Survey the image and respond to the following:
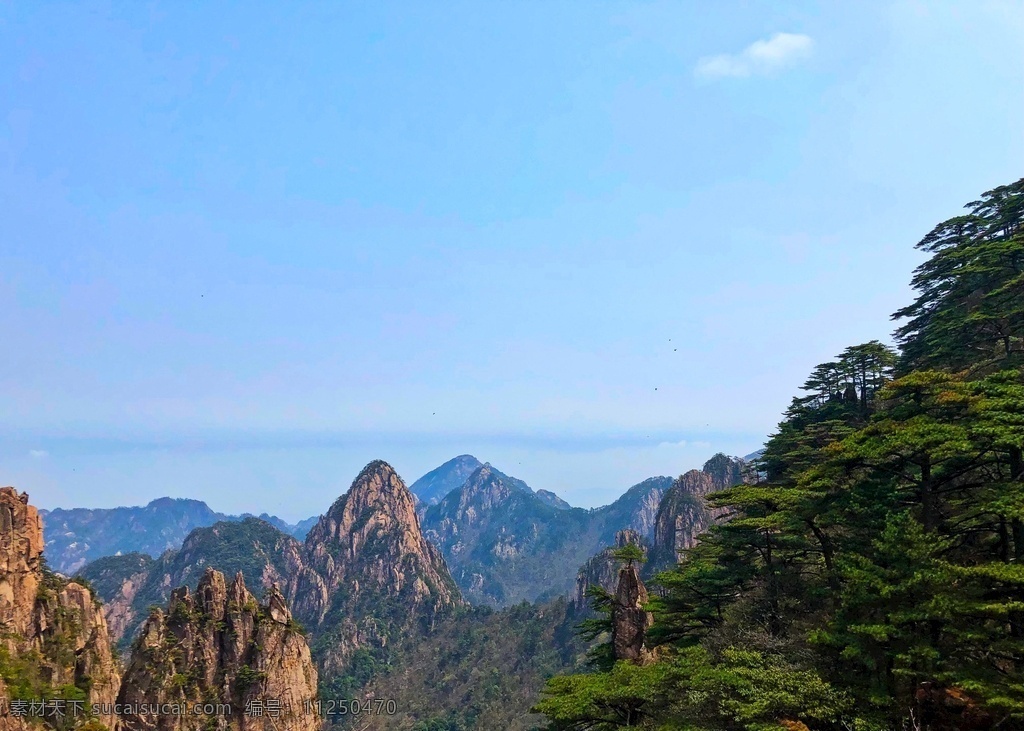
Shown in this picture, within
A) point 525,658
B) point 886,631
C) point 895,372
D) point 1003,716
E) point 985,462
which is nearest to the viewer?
point 1003,716

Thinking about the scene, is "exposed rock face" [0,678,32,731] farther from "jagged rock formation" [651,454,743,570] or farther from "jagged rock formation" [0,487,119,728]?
"jagged rock formation" [651,454,743,570]

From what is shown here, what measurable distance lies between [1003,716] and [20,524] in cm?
7303

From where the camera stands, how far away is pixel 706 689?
19672 mm

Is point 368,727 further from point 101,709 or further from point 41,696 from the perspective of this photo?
point 41,696

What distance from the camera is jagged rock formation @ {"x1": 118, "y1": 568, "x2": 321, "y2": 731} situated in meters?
56.8

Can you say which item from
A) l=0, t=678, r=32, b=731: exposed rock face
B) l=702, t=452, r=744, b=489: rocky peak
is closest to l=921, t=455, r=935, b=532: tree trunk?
l=0, t=678, r=32, b=731: exposed rock face

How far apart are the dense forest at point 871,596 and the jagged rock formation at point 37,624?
172 feet

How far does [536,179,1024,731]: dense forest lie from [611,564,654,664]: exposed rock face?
0.89m

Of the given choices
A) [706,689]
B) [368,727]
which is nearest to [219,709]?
[706,689]

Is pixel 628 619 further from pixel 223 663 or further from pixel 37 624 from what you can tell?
pixel 37 624

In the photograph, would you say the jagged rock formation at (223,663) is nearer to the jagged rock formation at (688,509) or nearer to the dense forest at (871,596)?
the dense forest at (871,596)

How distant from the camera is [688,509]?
167500mm

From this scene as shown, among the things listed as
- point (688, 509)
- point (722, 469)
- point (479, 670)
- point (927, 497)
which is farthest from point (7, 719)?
point (722, 469)

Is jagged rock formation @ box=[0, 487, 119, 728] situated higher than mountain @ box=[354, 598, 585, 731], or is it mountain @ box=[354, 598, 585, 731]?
jagged rock formation @ box=[0, 487, 119, 728]
